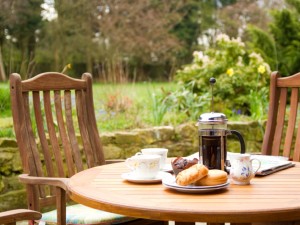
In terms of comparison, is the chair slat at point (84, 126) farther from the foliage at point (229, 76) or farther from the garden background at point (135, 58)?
the foliage at point (229, 76)

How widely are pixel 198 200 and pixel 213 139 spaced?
0.30m

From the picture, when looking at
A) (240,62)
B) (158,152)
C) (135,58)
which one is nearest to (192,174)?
(158,152)

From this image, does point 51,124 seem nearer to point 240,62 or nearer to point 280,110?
point 280,110

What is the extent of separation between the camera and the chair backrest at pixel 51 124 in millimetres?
2240

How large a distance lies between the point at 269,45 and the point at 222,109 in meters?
1.39

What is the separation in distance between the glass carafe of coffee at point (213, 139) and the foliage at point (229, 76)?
2.97m

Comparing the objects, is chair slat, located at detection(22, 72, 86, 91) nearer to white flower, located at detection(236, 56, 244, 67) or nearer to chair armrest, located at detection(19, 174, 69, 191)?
chair armrest, located at detection(19, 174, 69, 191)

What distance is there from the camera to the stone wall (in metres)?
3.53

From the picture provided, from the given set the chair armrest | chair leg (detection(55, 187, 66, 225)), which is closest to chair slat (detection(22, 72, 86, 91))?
the chair armrest

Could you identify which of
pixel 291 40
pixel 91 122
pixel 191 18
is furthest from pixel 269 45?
pixel 191 18

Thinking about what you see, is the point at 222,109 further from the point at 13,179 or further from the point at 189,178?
the point at 189,178

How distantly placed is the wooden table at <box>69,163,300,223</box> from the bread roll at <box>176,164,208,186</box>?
42mm

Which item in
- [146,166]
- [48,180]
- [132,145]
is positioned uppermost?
[146,166]

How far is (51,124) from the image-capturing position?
246 centimetres
